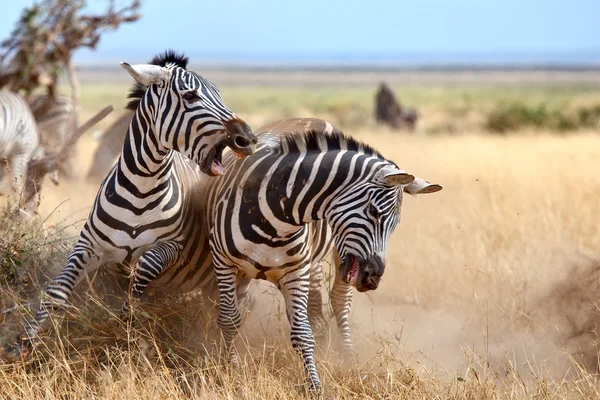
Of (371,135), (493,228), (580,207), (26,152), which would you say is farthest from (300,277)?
(371,135)

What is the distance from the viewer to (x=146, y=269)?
536 centimetres

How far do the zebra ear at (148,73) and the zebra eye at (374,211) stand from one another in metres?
1.60

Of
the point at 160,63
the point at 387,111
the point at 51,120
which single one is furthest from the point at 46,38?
the point at 387,111

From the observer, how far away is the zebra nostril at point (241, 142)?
16.2 ft

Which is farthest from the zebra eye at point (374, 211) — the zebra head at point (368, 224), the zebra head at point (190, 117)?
the zebra head at point (190, 117)

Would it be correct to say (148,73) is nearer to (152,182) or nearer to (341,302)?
(152,182)

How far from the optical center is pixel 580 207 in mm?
9766

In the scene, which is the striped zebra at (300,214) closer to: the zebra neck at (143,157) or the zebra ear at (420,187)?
the zebra ear at (420,187)

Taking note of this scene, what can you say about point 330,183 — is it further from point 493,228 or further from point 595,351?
point 493,228

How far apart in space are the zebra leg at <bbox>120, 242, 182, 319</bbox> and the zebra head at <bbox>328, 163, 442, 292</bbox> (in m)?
1.31

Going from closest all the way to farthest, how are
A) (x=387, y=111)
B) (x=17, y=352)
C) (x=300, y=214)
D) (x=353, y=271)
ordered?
(x=353, y=271) → (x=300, y=214) → (x=17, y=352) → (x=387, y=111)

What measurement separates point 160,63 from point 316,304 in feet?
7.77

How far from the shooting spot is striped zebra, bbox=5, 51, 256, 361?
5.07m

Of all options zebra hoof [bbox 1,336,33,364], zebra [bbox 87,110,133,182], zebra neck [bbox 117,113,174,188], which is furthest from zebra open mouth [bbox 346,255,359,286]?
zebra [bbox 87,110,133,182]
